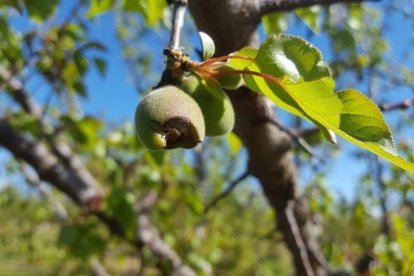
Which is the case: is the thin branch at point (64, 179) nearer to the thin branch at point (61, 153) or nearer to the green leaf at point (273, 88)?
the thin branch at point (61, 153)

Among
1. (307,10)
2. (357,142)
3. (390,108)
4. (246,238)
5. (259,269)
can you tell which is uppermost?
(307,10)

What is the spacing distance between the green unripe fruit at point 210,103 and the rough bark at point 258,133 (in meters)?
0.25

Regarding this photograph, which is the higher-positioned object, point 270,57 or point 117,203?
point 270,57

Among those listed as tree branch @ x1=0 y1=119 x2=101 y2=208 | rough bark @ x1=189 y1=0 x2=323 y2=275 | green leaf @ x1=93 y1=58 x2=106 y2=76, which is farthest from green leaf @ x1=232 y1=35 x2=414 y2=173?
green leaf @ x1=93 y1=58 x2=106 y2=76

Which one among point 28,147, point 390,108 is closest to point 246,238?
point 28,147

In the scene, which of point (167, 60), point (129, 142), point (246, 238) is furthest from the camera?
point (246, 238)

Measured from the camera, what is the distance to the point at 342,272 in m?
1.87

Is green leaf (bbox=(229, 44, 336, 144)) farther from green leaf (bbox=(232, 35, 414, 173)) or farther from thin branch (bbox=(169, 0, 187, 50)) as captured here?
thin branch (bbox=(169, 0, 187, 50))

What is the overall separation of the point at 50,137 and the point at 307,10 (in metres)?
1.76

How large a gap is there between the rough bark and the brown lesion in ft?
1.30

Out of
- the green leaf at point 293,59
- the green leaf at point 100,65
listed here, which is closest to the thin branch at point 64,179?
the green leaf at point 100,65

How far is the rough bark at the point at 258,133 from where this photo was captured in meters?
1.12

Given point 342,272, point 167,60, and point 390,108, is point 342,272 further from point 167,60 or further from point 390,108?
point 167,60

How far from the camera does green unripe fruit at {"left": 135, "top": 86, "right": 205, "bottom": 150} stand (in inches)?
32.1
